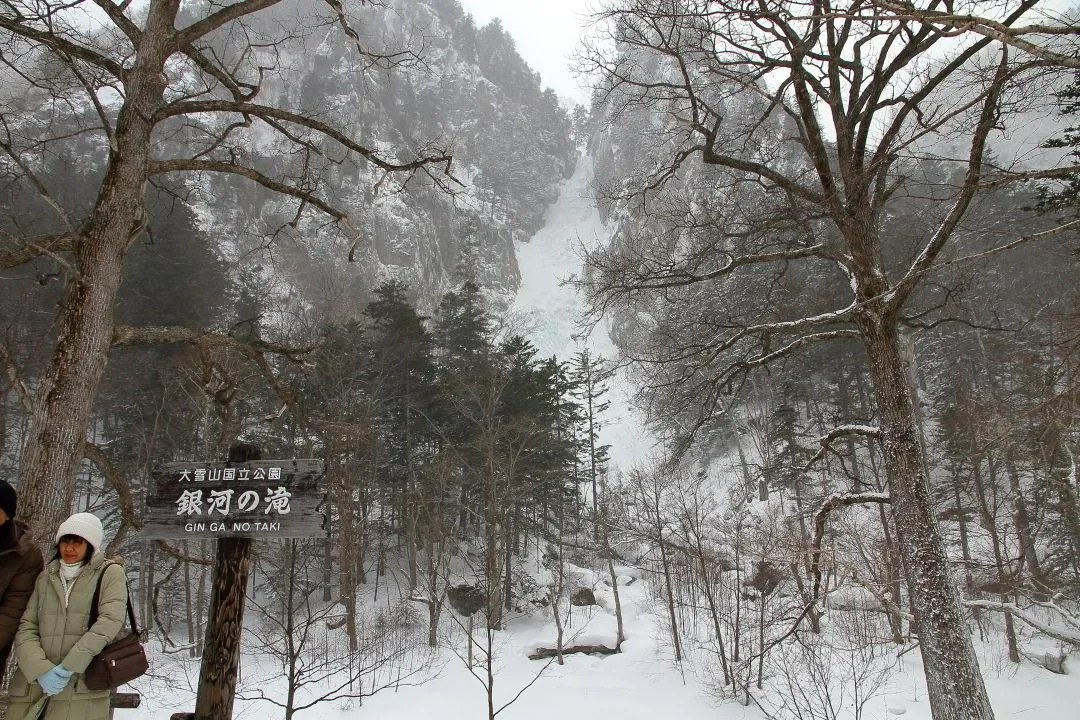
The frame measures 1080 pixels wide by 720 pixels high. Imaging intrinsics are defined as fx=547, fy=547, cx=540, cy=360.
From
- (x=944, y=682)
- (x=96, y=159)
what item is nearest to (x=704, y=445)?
(x=944, y=682)

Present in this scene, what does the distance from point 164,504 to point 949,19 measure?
13.9 feet

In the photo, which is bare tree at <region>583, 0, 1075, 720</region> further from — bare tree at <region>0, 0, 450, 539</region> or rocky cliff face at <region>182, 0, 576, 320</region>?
rocky cliff face at <region>182, 0, 576, 320</region>

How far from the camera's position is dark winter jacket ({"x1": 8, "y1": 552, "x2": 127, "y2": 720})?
2455mm

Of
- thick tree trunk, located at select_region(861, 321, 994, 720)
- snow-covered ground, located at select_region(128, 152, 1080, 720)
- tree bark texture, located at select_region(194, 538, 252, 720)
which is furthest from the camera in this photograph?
Answer: snow-covered ground, located at select_region(128, 152, 1080, 720)

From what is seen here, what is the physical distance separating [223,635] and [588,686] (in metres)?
12.2

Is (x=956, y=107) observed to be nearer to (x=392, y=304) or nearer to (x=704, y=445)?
(x=392, y=304)

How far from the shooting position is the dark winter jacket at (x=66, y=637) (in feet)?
8.06

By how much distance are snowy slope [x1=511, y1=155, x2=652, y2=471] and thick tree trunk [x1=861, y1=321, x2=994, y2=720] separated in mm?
26056

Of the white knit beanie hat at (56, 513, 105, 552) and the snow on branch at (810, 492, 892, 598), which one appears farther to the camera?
the snow on branch at (810, 492, 892, 598)

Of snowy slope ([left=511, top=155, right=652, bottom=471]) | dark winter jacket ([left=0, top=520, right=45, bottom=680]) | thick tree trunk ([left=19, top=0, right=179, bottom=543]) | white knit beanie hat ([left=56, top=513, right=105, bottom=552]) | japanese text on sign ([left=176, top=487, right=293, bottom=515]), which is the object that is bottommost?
dark winter jacket ([left=0, top=520, right=45, bottom=680])

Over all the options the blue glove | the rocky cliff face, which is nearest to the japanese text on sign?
the blue glove

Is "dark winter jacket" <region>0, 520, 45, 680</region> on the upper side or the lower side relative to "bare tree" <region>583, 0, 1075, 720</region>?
lower

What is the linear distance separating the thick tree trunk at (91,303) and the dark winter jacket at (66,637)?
0.39 metres

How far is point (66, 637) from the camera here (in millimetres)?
2549
